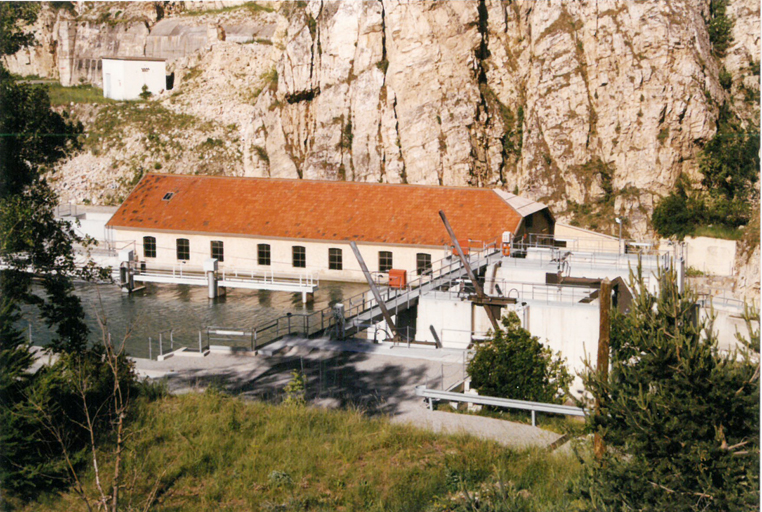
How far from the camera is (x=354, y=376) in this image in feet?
70.2

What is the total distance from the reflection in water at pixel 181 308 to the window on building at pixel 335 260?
0.95 metres

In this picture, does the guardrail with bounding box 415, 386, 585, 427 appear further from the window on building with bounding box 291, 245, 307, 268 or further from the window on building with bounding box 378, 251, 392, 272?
the window on building with bounding box 291, 245, 307, 268

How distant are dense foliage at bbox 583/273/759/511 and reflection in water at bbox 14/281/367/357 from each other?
19.2m

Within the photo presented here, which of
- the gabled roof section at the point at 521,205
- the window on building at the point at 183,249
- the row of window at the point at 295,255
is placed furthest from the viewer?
the window on building at the point at 183,249

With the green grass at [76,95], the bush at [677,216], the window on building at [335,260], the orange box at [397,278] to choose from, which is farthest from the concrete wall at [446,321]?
the green grass at [76,95]

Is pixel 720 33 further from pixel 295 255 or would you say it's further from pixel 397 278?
pixel 397 278

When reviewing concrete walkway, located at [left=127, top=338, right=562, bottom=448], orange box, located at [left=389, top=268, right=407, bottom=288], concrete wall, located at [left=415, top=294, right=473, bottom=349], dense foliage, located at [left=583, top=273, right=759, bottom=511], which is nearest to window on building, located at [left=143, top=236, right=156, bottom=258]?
orange box, located at [left=389, top=268, right=407, bottom=288]

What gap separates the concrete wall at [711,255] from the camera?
41.7m

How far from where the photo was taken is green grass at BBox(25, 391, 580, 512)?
526 inches

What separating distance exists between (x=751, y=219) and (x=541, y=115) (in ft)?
52.6

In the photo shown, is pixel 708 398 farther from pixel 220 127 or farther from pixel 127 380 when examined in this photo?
pixel 220 127

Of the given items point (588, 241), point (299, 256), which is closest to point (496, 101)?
point (588, 241)

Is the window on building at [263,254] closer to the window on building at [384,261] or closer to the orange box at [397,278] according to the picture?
the window on building at [384,261]

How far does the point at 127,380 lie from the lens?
1642 centimetres
